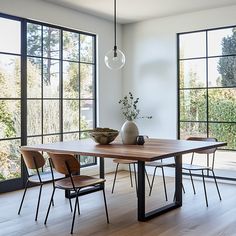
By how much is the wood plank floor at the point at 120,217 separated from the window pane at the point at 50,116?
0.98m

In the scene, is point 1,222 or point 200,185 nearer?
point 1,222

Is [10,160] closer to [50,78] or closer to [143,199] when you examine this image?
[50,78]

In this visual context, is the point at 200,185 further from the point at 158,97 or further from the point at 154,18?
the point at 154,18

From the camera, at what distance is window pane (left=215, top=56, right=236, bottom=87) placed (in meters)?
5.75

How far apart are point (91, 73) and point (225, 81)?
2230 mm

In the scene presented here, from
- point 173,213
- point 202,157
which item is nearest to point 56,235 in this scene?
point 173,213

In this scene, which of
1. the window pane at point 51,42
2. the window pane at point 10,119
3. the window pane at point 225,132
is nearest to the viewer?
the window pane at point 10,119

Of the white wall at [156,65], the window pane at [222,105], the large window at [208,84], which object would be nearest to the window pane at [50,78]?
the white wall at [156,65]

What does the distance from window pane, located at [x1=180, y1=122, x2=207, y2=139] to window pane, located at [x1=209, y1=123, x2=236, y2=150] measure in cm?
12

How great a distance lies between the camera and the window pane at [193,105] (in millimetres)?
6063

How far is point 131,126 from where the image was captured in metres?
4.33

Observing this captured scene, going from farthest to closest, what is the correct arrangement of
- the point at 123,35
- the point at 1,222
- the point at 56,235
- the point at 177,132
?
the point at 123,35 < the point at 177,132 < the point at 1,222 < the point at 56,235

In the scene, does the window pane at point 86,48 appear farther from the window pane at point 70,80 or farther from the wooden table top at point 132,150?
the wooden table top at point 132,150

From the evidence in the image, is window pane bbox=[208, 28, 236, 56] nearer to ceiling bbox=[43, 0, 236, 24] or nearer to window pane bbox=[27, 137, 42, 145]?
ceiling bbox=[43, 0, 236, 24]
